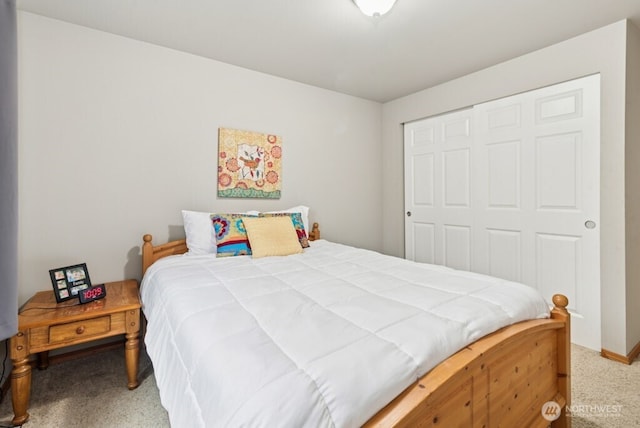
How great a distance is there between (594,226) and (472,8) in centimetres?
181

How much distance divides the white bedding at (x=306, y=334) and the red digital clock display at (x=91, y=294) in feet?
0.88

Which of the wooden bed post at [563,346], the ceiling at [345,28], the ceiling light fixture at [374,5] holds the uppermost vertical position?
the ceiling at [345,28]

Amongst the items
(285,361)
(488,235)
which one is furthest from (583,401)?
(285,361)

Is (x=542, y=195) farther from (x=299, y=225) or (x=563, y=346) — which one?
(x=299, y=225)

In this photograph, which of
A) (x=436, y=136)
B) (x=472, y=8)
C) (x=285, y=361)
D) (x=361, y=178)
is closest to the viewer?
(x=285, y=361)

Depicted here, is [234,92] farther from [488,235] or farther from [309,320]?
[488,235]

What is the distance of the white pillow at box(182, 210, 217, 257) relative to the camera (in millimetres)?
2293

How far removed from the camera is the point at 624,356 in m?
2.11

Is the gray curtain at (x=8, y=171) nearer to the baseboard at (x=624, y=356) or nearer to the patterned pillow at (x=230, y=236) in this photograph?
the patterned pillow at (x=230, y=236)

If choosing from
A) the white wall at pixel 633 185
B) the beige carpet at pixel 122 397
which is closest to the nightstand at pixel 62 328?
the beige carpet at pixel 122 397

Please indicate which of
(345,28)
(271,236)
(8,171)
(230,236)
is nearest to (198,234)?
(230,236)

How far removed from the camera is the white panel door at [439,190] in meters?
3.10

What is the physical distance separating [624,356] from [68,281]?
147 inches

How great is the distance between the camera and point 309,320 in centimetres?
109
